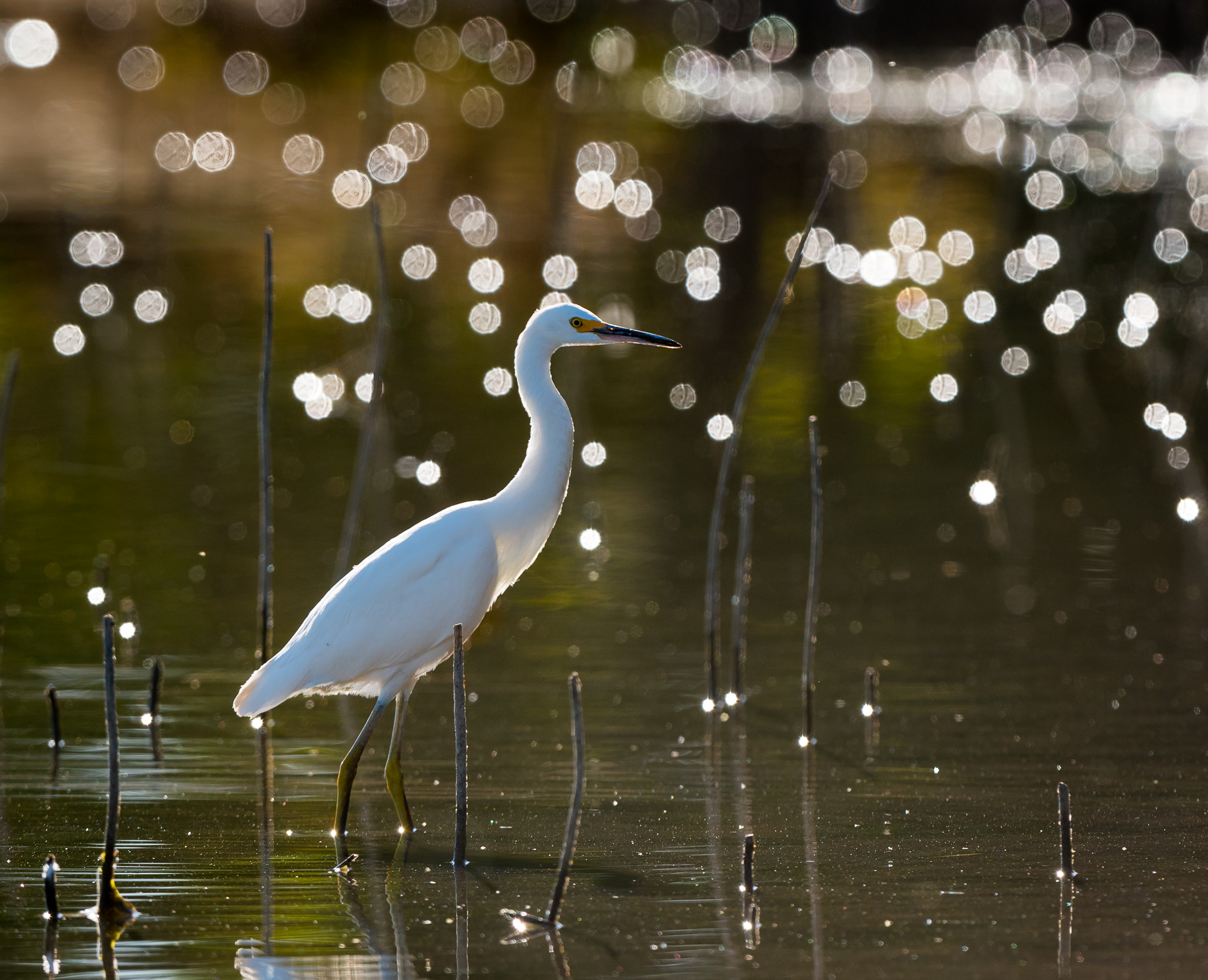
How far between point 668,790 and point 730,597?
9.82 feet

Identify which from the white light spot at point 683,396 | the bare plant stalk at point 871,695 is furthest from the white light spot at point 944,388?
the bare plant stalk at point 871,695

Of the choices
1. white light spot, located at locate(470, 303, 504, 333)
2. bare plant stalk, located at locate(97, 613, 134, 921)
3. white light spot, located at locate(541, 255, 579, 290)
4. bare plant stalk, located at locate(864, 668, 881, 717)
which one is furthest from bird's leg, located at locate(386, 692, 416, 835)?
white light spot, located at locate(541, 255, 579, 290)

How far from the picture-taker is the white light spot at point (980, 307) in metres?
18.4

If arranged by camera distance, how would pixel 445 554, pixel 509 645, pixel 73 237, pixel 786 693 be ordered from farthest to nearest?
pixel 73 237 < pixel 509 645 < pixel 786 693 < pixel 445 554

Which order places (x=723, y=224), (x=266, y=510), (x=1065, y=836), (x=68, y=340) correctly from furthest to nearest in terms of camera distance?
(x=723, y=224)
(x=68, y=340)
(x=266, y=510)
(x=1065, y=836)

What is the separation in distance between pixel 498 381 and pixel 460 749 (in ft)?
32.8

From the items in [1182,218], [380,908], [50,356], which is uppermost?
[1182,218]

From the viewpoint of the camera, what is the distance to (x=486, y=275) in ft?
67.6

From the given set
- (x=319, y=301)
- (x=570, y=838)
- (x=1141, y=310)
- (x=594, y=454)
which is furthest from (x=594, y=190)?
(x=570, y=838)

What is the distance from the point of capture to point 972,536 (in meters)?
11.2

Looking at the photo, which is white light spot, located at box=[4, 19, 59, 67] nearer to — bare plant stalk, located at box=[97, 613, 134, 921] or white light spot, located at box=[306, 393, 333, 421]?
white light spot, located at box=[306, 393, 333, 421]

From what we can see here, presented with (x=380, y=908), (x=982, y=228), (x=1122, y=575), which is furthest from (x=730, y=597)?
(x=982, y=228)

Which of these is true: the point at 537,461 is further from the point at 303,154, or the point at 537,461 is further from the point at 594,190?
the point at 303,154

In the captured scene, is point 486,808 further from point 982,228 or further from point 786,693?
point 982,228
